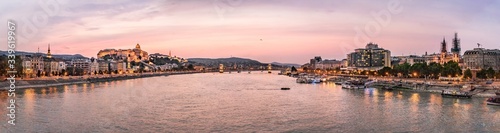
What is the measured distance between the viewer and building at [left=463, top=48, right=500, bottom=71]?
132ft

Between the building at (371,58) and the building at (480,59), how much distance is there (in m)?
25.2

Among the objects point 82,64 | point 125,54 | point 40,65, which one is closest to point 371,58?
point 82,64

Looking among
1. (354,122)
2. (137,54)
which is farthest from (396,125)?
(137,54)

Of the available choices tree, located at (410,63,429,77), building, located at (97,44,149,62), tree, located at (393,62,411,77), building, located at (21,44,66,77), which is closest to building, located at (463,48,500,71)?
tree, located at (393,62,411,77)

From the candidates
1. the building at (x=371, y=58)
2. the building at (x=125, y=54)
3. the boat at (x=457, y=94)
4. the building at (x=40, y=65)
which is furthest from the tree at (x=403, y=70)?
the building at (x=125, y=54)

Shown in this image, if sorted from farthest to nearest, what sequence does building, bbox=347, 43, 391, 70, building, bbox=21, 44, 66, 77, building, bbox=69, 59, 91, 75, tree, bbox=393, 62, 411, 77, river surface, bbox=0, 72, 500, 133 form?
building, bbox=347, 43, 391, 70 < building, bbox=69, 59, 91, 75 < building, bbox=21, 44, 66, 77 < tree, bbox=393, 62, 411, 77 < river surface, bbox=0, 72, 500, 133

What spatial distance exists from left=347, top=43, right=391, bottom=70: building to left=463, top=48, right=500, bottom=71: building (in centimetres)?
2516

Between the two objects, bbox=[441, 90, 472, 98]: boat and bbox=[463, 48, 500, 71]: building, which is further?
bbox=[463, 48, 500, 71]: building

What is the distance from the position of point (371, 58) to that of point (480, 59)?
1220 inches

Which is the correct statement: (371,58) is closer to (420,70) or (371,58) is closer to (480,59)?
(480,59)

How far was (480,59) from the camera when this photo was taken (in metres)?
40.4

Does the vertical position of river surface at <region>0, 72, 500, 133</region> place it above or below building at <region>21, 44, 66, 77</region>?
below

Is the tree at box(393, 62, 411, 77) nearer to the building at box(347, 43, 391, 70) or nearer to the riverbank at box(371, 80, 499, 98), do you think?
the riverbank at box(371, 80, 499, 98)

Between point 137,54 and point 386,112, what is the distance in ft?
311
